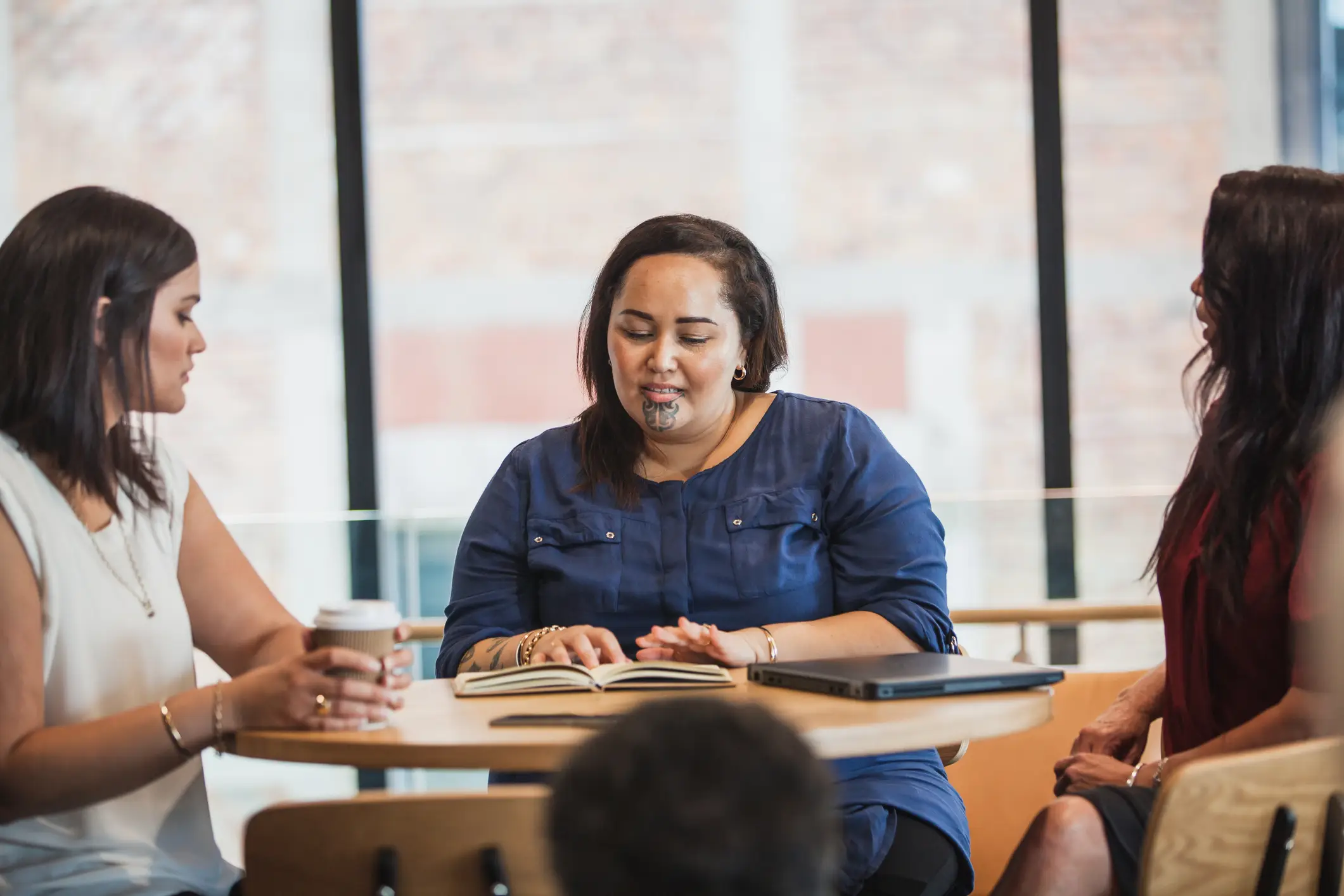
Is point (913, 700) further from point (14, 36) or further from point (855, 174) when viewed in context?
point (14, 36)

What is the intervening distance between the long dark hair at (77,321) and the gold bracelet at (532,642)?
604mm

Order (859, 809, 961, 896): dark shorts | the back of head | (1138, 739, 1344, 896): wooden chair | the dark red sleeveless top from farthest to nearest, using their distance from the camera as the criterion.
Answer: (859, 809, 961, 896): dark shorts
the dark red sleeveless top
(1138, 739, 1344, 896): wooden chair
the back of head

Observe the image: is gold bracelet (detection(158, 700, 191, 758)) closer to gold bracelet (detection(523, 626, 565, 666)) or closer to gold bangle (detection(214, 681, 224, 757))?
gold bangle (detection(214, 681, 224, 757))

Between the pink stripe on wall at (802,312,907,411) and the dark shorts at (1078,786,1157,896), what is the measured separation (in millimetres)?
3383

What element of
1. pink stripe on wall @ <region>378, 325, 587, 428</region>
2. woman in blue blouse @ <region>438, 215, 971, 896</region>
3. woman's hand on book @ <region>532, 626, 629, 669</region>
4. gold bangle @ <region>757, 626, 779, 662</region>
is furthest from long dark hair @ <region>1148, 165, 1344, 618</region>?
pink stripe on wall @ <region>378, 325, 587, 428</region>

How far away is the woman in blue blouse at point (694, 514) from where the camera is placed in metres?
2.18

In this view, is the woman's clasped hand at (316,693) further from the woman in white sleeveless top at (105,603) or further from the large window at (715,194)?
the large window at (715,194)

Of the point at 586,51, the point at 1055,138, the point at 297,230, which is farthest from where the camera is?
the point at 586,51

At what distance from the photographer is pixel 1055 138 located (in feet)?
12.9

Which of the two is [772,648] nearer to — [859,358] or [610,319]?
[610,319]

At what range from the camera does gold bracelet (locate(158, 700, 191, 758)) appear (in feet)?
5.28

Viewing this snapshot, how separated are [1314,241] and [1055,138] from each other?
2.17 meters

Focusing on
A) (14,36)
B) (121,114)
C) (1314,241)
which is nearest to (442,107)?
(121,114)

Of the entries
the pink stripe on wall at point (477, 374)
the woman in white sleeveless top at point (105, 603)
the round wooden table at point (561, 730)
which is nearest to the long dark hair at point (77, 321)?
the woman in white sleeveless top at point (105, 603)
